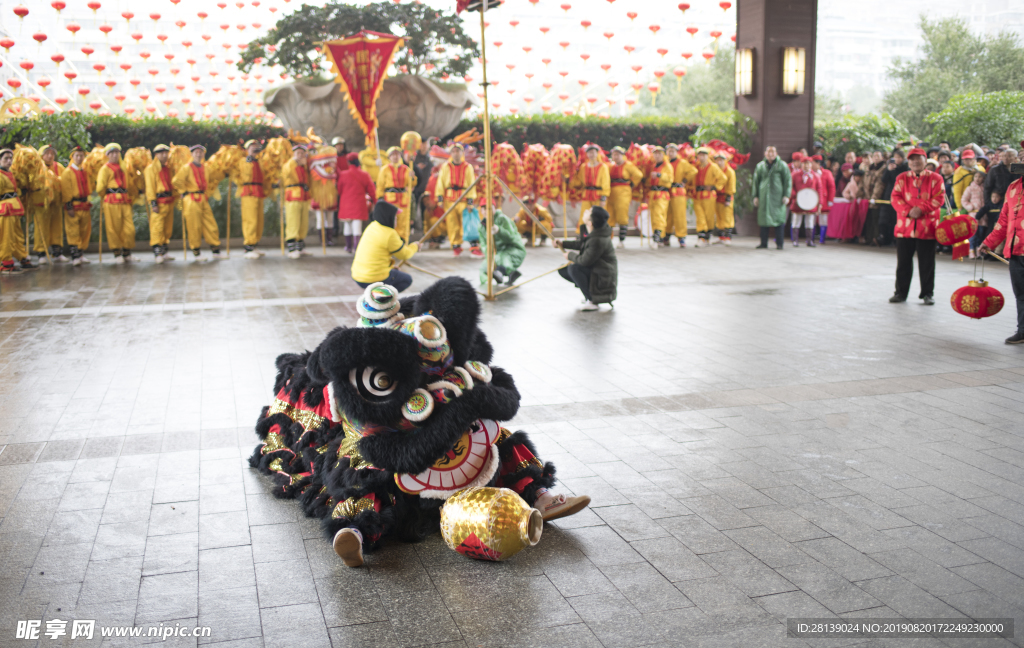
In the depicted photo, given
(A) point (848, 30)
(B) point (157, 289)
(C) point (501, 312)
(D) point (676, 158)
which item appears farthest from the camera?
(A) point (848, 30)

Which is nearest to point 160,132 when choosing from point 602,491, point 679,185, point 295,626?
point 679,185

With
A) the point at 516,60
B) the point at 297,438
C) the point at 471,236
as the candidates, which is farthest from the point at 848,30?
the point at 297,438

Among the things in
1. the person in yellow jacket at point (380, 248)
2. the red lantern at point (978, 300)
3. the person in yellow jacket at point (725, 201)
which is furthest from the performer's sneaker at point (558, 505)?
the person in yellow jacket at point (725, 201)

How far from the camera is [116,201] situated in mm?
13172

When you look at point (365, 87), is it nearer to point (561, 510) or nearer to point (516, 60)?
point (516, 60)

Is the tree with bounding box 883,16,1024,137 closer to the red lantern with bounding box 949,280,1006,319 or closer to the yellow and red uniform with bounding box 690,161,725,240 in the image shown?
the yellow and red uniform with bounding box 690,161,725,240

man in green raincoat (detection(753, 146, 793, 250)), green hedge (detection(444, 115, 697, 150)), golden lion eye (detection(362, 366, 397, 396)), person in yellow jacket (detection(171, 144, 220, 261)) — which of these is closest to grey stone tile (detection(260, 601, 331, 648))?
golden lion eye (detection(362, 366, 397, 396))

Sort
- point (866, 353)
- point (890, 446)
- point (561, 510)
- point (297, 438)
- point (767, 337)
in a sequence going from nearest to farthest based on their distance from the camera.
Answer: point (561, 510) < point (297, 438) < point (890, 446) < point (866, 353) < point (767, 337)

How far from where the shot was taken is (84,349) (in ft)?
23.5

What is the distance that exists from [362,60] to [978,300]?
8797mm

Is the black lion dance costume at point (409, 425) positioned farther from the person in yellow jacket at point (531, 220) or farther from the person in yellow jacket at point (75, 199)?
the person in yellow jacket at point (531, 220)

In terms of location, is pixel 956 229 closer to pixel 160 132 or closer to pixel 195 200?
pixel 195 200

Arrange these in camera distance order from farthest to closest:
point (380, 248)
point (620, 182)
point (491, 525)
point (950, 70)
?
1. point (950, 70)
2. point (620, 182)
3. point (380, 248)
4. point (491, 525)

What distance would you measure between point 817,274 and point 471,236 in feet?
17.9
